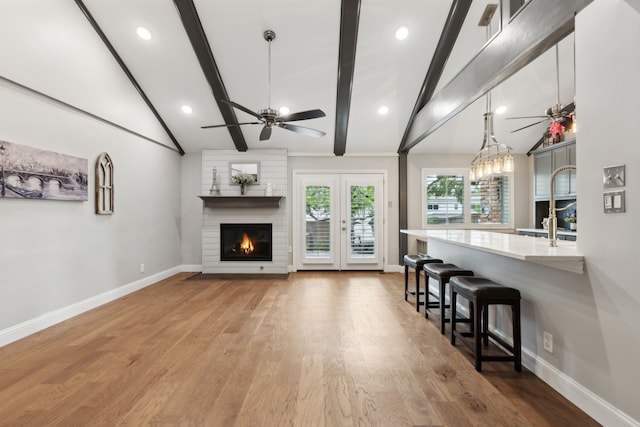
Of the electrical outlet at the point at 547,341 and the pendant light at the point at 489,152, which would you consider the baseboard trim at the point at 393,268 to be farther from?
the electrical outlet at the point at 547,341

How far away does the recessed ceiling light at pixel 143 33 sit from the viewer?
372 centimetres

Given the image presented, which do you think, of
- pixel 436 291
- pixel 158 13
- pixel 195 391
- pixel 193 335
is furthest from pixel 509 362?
pixel 158 13

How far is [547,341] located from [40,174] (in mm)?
4865

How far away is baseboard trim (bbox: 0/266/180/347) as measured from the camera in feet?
9.48

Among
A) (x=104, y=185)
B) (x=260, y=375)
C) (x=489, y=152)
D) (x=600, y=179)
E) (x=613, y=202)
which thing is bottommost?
(x=260, y=375)

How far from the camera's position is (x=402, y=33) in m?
3.75

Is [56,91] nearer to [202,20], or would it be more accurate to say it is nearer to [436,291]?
[202,20]

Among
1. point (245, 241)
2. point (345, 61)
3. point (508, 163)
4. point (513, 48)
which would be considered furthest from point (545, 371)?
point (245, 241)

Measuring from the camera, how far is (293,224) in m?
6.28

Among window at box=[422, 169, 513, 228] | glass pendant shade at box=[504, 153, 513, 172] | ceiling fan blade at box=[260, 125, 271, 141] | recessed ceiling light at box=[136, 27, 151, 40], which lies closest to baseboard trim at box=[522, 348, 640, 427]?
glass pendant shade at box=[504, 153, 513, 172]

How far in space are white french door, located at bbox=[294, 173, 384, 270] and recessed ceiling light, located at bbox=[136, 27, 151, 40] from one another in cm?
333

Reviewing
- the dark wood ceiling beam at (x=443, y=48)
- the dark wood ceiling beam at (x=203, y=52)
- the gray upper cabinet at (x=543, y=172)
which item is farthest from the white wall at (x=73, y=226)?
the gray upper cabinet at (x=543, y=172)

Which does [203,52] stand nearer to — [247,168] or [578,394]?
[247,168]

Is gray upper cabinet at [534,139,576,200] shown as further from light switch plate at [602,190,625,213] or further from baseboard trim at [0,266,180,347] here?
baseboard trim at [0,266,180,347]
